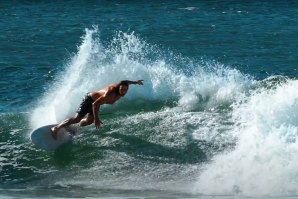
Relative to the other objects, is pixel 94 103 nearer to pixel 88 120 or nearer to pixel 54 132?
pixel 88 120

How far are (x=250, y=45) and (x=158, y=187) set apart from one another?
702 inches

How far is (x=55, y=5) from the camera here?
1741 inches

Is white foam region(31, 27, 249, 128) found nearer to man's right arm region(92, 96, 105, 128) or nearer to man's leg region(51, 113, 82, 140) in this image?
A: man's leg region(51, 113, 82, 140)

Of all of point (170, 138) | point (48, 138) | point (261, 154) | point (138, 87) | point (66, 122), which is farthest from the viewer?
point (138, 87)

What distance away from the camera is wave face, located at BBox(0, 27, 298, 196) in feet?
45.6

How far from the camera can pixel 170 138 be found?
1549cm

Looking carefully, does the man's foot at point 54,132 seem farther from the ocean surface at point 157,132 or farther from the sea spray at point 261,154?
the sea spray at point 261,154

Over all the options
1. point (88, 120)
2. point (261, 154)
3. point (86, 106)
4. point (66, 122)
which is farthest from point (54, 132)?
point (261, 154)

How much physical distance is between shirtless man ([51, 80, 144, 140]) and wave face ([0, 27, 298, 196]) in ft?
1.31

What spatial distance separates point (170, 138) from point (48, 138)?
251 cm

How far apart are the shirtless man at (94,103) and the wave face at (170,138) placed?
0.40 meters

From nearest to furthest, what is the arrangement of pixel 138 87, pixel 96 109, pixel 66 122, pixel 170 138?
1. pixel 96 109
2. pixel 170 138
3. pixel 66 122
4. pixel 138 87

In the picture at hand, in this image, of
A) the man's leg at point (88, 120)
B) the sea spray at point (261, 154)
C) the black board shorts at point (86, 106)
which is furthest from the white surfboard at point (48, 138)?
the sea spray at point (261, 154)

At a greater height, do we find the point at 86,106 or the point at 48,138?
the point at 86,106
